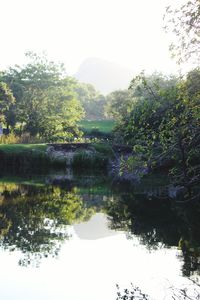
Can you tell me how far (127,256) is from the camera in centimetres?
1201

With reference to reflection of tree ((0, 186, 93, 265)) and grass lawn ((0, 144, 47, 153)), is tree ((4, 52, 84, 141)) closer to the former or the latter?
grass lawn ((0, 144, 47, 153))

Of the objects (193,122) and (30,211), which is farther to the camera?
(30,211)

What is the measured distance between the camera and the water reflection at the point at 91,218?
13.0 m

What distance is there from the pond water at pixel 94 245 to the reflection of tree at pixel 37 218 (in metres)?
0.03

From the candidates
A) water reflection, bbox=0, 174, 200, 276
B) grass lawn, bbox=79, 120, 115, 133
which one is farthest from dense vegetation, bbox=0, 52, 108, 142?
water reflection, bbox=0, 174, 200, 276

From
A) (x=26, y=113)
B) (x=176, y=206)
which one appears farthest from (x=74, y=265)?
(x=26, y=113)

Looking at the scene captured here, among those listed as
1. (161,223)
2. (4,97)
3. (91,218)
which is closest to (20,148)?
(4,97)

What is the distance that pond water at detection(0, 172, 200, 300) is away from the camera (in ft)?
31.2

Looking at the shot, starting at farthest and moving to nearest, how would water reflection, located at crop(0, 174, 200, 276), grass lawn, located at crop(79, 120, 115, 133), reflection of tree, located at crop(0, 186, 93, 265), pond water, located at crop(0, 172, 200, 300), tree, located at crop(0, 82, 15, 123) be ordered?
grass lawn, located at crop(79, 120, 115, 133) < tree, located at crop(0, 82, 15, 123) < water reflection, located at crop(0, 174, 200, 276) < reflection of tree, located at crop(0, 186, 93, 265) < pond water, located at crop(0, 172, 200, 300)

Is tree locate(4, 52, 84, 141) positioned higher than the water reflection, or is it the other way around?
tree locate(4, 52, 84, 141)

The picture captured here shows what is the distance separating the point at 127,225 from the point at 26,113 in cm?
3707

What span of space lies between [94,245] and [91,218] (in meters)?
4.78

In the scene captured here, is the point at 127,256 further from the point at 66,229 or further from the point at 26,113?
the point at 26,113


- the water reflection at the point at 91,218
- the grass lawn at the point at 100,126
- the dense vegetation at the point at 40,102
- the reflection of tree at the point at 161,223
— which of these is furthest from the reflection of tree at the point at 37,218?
the grass lawn at the point at 100,126
